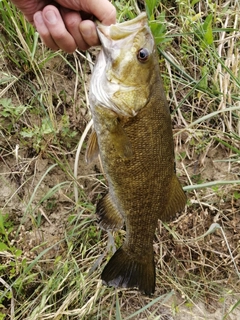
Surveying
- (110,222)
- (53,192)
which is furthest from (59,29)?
(53,192)

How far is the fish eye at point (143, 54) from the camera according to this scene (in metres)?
1.65

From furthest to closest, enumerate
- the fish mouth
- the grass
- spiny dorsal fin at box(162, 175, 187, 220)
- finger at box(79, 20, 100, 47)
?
the grass < spiny dorsal fin at box(162, 175, 187, 220) < finger at box(79, 20, 100, 47) < the fish mouth

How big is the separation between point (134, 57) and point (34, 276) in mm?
1401

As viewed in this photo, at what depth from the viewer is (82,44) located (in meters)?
1.83

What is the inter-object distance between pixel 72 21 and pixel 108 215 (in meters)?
0.81

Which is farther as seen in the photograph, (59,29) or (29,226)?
(29,226)

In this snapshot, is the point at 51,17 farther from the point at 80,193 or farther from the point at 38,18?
the point at 80,193

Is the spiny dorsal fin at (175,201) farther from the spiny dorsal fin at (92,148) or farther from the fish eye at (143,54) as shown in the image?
the fish eye at (143,54)

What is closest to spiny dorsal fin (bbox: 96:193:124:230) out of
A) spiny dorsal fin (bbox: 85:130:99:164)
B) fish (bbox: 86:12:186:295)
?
fish (bbox: 86:12:186:295)

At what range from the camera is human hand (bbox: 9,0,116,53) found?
171 cm

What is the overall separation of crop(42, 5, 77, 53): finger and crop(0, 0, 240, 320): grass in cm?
84

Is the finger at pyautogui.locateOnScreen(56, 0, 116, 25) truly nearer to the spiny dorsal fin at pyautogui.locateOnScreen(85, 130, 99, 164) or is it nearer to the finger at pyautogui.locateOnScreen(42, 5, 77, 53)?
the finger at pyautogui.locateOnScreen(42, 5, 77, 53)

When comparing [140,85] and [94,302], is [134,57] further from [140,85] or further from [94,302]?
[94,302]

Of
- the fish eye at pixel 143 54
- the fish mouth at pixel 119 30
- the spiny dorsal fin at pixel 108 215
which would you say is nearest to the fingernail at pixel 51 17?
the fish mouth at pixel 119 30
